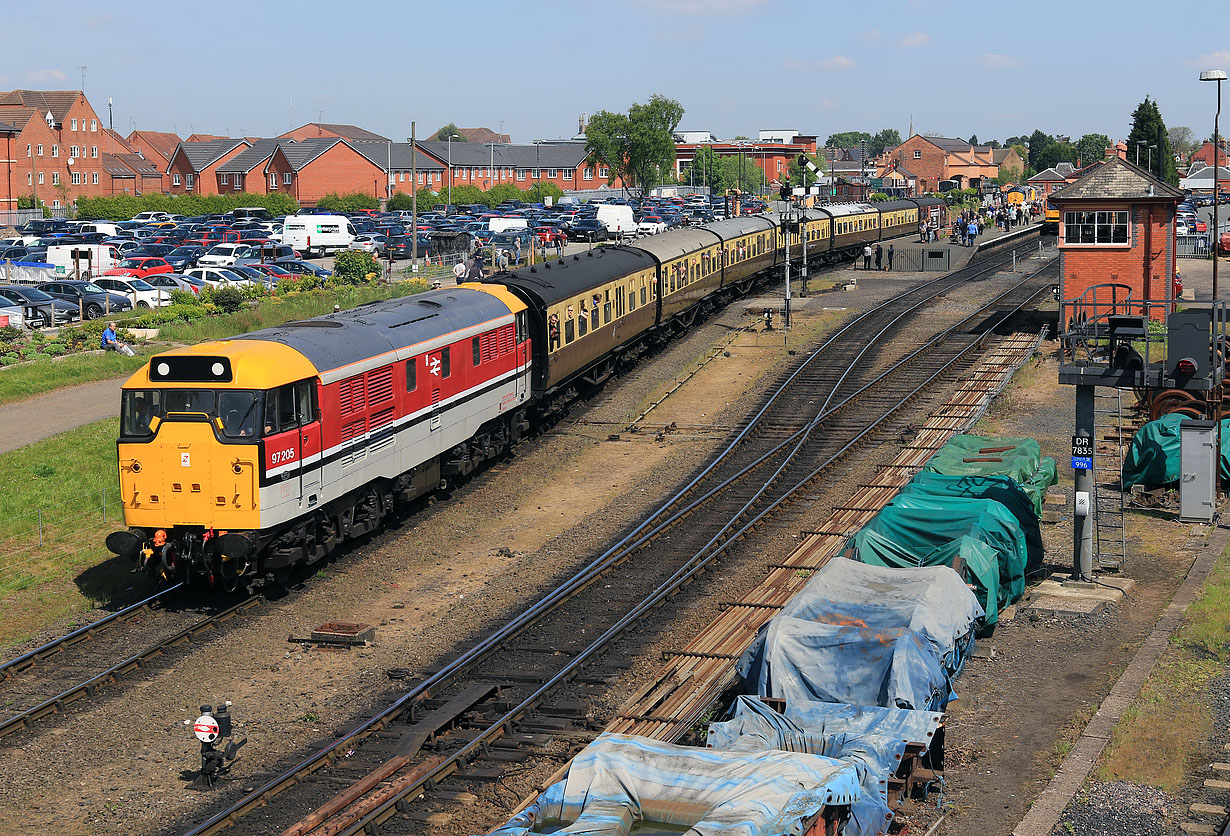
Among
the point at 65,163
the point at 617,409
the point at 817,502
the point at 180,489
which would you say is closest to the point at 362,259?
the point at 617,409

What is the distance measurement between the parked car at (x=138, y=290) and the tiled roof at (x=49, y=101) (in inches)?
3038

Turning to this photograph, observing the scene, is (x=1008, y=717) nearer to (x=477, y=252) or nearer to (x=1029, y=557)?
(x=1029, y=557)

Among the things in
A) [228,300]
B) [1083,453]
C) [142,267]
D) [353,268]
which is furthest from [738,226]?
[1083,453]

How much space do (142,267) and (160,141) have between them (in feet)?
441

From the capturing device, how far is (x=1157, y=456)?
1035 inches

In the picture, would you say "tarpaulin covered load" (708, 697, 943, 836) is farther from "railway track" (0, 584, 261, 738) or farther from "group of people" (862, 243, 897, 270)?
"group of people" (862, 243, 897, 270)

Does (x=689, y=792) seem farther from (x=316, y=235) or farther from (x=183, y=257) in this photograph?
(x=316, y=235)

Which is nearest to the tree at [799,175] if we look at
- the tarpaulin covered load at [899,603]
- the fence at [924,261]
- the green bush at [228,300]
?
the fence at [924,261]

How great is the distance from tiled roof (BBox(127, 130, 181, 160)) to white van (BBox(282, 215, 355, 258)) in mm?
98443

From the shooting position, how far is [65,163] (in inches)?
4606

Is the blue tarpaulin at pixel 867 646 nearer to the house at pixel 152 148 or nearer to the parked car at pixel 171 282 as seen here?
the parked car at pixel 171 282

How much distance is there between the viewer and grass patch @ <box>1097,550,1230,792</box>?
14.3 metres

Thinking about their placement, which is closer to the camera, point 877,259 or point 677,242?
point 677,242

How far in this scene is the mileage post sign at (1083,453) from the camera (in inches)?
849
